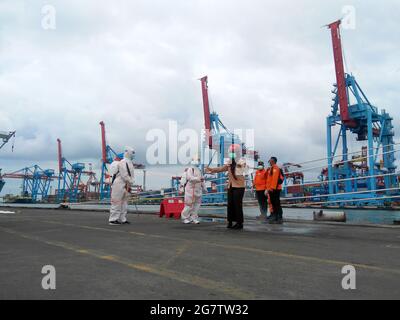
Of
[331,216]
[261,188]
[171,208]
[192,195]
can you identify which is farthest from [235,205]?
[171,208]

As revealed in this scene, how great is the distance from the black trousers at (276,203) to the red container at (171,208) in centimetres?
318

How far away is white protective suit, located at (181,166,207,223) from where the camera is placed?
8.24 metres

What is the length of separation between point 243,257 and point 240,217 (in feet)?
10.9

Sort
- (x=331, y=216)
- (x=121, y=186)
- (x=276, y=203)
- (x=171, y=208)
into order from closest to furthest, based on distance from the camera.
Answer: (x=121, y=186) < (x=276, y=203) < (x=331, y=216) < (x=171, y=208)

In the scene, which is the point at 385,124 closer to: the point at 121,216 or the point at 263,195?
the point at 263,195

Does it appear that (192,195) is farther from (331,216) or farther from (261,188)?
(331,216)

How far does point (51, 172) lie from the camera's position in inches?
3275

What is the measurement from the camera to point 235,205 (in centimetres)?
707

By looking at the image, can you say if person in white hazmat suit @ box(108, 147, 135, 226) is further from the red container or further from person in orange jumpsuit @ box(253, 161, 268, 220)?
person in orange jumpsuit @ box(253, 161, 268, 220)

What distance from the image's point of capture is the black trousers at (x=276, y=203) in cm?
845

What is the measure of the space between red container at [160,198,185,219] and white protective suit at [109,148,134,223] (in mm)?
2619

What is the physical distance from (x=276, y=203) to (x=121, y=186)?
3628mm

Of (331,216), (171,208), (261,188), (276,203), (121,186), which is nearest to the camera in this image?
(121,186)

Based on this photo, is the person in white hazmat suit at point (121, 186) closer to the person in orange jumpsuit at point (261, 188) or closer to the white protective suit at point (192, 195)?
the white protective suit at point (192, 195)
